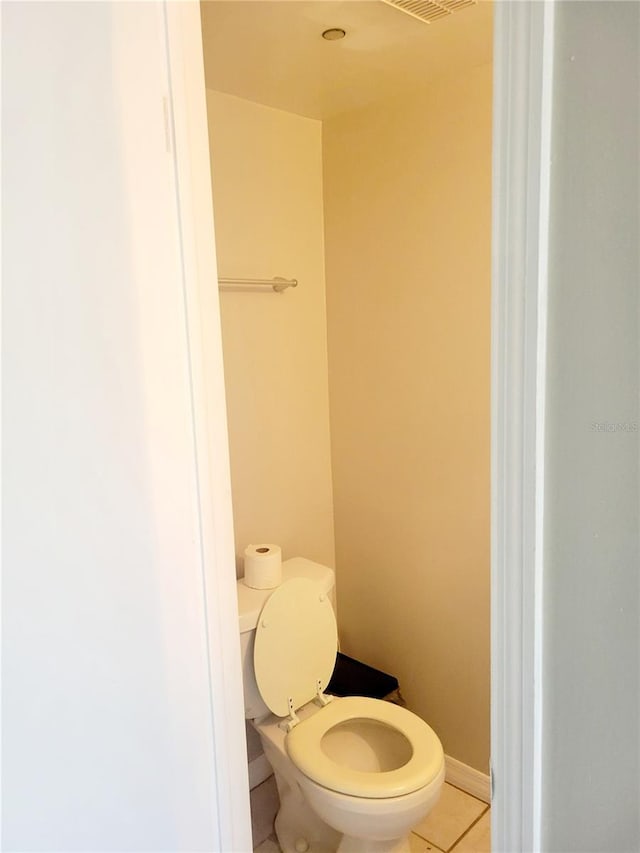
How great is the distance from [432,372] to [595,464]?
4.59ft

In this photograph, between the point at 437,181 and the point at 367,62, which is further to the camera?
the point at 437,181

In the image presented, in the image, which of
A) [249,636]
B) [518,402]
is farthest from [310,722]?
[518,402]

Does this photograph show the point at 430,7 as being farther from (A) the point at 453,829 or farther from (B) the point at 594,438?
(A) the point at 453,829

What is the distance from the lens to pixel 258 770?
2.14 metres

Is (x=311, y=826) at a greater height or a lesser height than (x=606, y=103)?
lesser

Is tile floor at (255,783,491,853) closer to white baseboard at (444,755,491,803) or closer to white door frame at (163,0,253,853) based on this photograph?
white baseboard at (444,755,491,803)

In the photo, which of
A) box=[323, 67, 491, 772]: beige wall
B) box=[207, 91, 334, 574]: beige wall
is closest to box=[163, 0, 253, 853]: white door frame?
box=[207, 91, 334, 574]: beige wall

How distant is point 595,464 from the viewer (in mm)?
684

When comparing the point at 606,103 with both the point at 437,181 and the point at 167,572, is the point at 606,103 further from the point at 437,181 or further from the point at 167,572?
the point at 437,181

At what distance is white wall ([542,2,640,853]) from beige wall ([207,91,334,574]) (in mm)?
1444

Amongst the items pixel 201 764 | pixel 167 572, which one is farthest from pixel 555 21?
pixel 201 764

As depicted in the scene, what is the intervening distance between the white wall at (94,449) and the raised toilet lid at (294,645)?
22.8 inches

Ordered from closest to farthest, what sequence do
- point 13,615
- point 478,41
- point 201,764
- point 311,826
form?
1. point 13,615
2. point 201,764
3. point 478,41
4. point 311,826

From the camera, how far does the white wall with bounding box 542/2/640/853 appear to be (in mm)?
636
